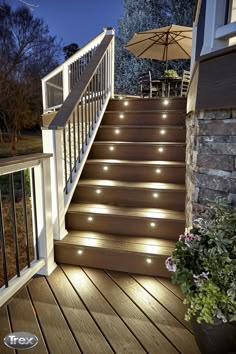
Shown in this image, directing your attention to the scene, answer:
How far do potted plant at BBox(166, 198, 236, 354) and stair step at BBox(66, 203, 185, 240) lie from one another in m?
0.98

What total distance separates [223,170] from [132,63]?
389 inches

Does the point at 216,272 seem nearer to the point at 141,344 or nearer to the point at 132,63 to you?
the point at 141,344

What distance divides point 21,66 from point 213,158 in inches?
373

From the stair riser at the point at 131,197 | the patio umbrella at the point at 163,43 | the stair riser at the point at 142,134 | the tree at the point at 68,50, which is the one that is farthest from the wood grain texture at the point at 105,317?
the tree at the point at 68,50

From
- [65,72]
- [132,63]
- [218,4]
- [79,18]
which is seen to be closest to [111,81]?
[65,72]

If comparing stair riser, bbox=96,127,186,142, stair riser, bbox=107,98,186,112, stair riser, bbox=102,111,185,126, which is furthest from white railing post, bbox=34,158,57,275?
stair riser, bbox=107,98,186,112

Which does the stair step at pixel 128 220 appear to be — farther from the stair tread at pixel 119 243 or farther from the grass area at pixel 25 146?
the grass area at pixel 25 146

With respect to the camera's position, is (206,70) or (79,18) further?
(79,18)

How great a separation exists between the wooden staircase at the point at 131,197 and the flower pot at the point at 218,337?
33.7 inches

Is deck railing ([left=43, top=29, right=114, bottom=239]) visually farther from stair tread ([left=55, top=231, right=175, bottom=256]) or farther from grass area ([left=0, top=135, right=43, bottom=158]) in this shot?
grass area ([left=0, top=135, right=43, bottom=158])

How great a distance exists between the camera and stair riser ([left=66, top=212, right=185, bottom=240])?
247 centimetres

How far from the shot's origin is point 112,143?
340 centimetres

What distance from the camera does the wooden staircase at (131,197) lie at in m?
2.35

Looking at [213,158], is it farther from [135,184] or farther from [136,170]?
[136,170]
